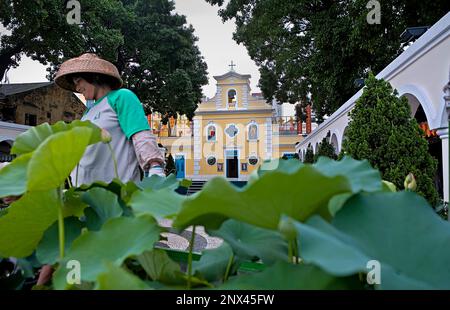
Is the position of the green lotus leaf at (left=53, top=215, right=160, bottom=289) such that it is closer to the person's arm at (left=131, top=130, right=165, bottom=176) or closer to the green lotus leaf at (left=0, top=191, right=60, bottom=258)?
the green lotus leaf at (left=0, top=191, right=60, bottom=258)

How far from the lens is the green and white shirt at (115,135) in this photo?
3.72ft

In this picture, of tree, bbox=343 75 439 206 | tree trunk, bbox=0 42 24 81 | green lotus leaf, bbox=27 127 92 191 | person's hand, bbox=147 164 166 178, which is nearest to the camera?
green lotus leaf, bbox=27 127 92 191

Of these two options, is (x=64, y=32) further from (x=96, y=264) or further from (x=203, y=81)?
(x=96, y=264)

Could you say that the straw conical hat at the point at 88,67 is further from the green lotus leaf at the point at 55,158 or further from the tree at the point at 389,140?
→ the tree at the point at 389,140

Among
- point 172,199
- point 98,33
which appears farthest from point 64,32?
point 172,199

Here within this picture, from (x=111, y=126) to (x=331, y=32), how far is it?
6524mm

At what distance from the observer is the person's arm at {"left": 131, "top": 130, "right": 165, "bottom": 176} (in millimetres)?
1113

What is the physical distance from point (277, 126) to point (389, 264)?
19.5m

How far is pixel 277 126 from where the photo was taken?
19562mm

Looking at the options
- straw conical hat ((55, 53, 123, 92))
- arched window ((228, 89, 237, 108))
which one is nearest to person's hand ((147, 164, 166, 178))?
straw conical hat ((55, 53, 123, 92))

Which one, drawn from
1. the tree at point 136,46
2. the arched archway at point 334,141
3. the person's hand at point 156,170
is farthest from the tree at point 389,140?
the tree at point 136,46

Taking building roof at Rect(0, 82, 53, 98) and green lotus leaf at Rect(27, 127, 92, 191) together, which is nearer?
green lotus leaf at Rect(27, 127, 92, 191)

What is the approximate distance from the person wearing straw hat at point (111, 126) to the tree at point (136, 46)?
27.4 feet

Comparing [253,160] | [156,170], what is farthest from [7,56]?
[253,160]
